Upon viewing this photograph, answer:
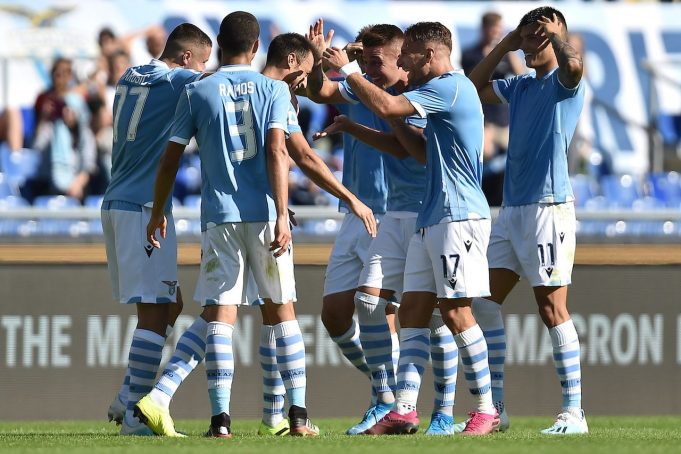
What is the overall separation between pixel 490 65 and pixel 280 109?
1537mm

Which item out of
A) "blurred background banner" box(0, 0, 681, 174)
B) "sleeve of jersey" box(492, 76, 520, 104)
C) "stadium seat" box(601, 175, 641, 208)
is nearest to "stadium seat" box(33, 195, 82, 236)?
"sleeve of jersey" box(492, 76, 520, 104)

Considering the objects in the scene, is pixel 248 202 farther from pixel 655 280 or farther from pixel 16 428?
pixel 655 280

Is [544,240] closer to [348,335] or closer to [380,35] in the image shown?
[348,335]

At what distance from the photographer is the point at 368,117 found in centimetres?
785

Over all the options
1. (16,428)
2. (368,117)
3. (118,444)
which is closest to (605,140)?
(368,117)

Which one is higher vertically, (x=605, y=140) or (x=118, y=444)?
(x=605, y=140)

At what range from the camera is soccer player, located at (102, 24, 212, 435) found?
7.12 m

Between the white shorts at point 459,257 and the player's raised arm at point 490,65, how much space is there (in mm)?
1174

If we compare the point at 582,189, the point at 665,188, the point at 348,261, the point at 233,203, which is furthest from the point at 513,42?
the point at 665,188

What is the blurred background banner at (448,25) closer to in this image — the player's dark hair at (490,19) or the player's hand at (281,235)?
the player's dark hair at (490,19)

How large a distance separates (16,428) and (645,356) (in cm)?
471

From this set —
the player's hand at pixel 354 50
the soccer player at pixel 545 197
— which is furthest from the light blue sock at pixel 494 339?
the player's hand at pixel 354 50

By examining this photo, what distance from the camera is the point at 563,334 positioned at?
23.1 ft

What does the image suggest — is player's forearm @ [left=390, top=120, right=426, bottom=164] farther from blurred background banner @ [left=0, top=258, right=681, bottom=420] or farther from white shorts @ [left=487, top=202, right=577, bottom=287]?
blurred background banner @ [left=0, top=258, right=681, bottom=420]
